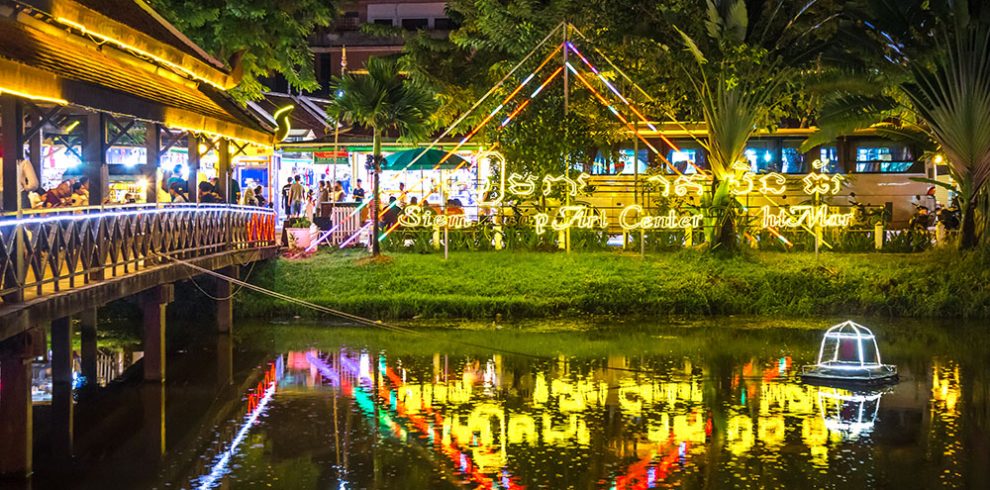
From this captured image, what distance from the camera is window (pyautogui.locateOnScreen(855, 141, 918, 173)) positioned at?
4109 cm

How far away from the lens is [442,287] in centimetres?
2834

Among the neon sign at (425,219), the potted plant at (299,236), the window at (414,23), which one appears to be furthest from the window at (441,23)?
the potted plant at (299,236)

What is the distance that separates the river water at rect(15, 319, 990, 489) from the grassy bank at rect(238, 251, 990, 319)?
109 inches

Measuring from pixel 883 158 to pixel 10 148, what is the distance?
106ft

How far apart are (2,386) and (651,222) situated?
67.1ft

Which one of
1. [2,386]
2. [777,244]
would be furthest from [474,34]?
[2,386]

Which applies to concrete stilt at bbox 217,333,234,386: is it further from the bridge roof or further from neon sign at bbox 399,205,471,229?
neon sign at bbox 399,205,471,229

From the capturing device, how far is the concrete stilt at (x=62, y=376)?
1702cm

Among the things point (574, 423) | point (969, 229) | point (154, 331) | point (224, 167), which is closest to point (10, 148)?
point (154, 331)

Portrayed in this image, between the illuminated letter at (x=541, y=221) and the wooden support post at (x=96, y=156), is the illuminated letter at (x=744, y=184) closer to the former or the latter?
the illuminated letter at (x=541, y=221)

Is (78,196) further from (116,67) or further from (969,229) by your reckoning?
(969,229)

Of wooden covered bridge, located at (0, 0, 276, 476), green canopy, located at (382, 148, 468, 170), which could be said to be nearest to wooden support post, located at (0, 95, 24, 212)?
wooden covered bridge, located at (0, 0, 276, 476)

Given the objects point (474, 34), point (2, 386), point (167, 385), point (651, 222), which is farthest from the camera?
point (474, 34)

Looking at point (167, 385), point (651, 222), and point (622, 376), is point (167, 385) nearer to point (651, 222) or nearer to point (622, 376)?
point (622, 376)
